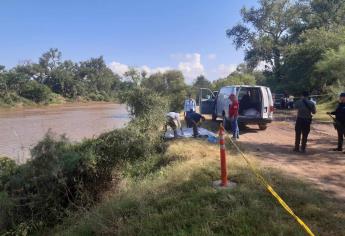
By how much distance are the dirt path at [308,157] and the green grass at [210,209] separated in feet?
2.56

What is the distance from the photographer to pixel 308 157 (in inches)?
410

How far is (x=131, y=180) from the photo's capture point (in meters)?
10.0

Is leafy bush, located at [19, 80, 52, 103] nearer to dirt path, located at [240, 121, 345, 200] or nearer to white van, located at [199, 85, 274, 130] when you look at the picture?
white van, located at [199, 85, 274, 130]

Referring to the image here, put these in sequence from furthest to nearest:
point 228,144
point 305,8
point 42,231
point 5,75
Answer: point 5,75
point 305,8
point 228,144
point 42,231

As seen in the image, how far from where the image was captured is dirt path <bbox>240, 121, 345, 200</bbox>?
25.9 feet

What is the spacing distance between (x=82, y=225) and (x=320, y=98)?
118 ft

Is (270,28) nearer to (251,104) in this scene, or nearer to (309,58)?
(309,58)

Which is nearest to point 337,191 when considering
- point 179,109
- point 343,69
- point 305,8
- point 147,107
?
point 147,107

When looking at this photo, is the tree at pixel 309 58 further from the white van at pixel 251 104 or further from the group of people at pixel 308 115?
the group of people at pixel 308 115

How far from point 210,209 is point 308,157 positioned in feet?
17.6

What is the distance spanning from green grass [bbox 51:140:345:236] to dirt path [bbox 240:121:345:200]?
78cm

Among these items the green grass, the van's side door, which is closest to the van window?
the van's side door

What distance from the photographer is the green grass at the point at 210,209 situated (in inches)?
217

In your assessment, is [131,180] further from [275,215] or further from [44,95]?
[44,95]
